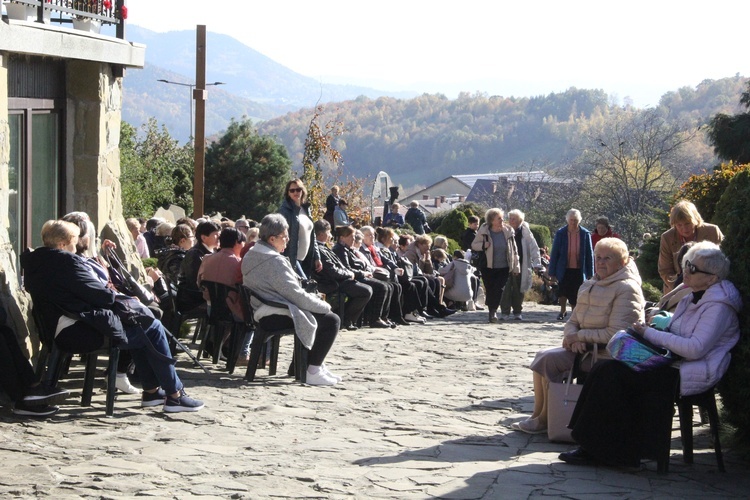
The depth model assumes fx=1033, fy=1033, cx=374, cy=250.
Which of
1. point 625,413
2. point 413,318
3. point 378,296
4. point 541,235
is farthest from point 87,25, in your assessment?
point 541,235

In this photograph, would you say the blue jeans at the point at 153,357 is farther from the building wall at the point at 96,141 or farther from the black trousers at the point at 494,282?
the black trousers at the point at 494,282

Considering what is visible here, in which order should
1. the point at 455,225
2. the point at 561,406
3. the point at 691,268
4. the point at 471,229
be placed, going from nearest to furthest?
the point at 691,268, the point at 561,406, the point at 471,229, the point at 455,225

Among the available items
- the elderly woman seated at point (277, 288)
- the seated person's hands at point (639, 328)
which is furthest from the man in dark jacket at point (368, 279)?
the seated person's hands at point (639, 328)

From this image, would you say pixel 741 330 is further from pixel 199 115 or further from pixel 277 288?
pixel 199 115

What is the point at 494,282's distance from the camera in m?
14.8

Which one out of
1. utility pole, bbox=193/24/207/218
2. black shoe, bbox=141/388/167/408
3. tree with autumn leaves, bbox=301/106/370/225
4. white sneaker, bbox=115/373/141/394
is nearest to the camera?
black shoe, bbox=141/388/167/408

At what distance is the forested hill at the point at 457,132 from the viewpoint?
424ft

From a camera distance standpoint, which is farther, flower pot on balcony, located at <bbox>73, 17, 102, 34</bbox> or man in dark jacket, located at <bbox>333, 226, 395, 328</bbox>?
man in dark jacket, located at <bbox>333, 226, 395, 328</bbox>

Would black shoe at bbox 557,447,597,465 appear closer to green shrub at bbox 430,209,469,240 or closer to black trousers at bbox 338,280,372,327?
black trousers at bbox 338,280,372,327

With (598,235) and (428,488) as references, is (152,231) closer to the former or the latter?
(598,235)

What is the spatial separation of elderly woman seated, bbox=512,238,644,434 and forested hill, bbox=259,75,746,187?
117149 mm

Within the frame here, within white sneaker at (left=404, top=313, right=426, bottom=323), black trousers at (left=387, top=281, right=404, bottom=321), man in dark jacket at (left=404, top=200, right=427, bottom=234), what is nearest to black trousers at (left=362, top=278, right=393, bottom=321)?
black trousers at (left=387, top=281, right=404, bottom=321)

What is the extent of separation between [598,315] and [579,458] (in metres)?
1.19

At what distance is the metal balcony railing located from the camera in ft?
29.0
